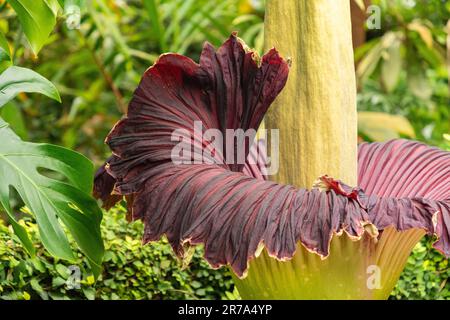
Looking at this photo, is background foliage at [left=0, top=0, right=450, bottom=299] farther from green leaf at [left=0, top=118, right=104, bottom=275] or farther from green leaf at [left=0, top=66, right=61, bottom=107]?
green leaf at [left=0, top=118, right=104, bottom=275]

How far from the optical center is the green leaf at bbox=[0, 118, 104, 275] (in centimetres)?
178

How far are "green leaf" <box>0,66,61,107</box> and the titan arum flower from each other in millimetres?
251

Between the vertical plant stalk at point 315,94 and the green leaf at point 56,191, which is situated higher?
the vertical plant stalk at point 315,94

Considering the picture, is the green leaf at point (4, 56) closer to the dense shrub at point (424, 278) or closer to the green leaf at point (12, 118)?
the green leaf at point (12, 118)

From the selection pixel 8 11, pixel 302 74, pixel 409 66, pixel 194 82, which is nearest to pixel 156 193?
pixel 194 82

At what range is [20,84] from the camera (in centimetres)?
190

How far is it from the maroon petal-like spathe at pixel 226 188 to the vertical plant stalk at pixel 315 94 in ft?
0.36

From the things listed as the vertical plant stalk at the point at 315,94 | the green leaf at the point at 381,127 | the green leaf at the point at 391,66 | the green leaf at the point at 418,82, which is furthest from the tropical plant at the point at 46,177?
the green leaf at the point at 418,82

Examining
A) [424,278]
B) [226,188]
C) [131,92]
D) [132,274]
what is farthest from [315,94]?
[131,92]

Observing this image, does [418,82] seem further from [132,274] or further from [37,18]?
[37,18]

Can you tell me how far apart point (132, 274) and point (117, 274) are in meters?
0.05

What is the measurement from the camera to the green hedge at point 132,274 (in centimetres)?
199

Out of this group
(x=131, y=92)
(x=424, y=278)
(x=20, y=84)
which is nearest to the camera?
(x=20, y=84)
